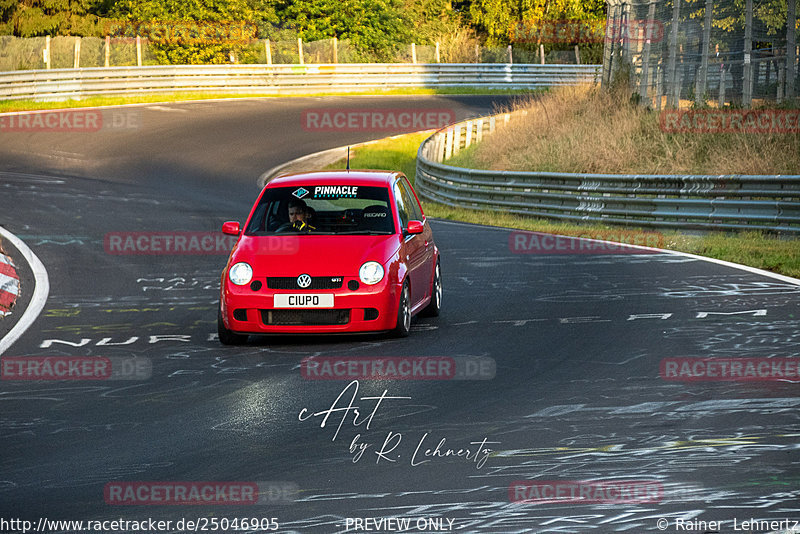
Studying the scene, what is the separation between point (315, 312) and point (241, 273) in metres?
0.79

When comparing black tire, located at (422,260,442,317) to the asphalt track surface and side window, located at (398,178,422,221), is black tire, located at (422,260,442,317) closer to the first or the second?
the asphalt track surface

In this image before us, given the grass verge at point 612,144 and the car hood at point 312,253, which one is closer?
the car hood at point 312,253

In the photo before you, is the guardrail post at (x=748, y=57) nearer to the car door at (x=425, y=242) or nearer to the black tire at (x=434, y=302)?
the car door at (x=425, y=242)

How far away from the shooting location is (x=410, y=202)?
12.3 m

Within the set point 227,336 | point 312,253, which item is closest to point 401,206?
point 312,253

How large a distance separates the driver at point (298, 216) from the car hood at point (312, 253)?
0.61 feet

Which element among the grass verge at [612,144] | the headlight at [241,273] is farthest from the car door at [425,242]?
the grass verge at [612,144]

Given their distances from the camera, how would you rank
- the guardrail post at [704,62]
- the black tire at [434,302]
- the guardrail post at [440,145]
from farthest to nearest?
the guardrail post at [440,145] → the guardrail post at [704,62] → the black tire at [434,302]

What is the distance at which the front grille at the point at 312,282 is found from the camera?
10227mm

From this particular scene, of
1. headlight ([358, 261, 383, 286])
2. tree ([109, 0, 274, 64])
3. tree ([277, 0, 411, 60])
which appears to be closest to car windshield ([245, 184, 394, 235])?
headlight ([358, 261, 383, 286])

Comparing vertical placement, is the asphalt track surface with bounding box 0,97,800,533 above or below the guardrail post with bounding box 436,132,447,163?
above

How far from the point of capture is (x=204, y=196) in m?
25.2

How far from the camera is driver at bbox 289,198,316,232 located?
11.1 meters

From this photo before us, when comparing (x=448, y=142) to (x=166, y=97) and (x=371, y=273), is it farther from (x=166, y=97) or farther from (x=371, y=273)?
(x=371, y=273)
